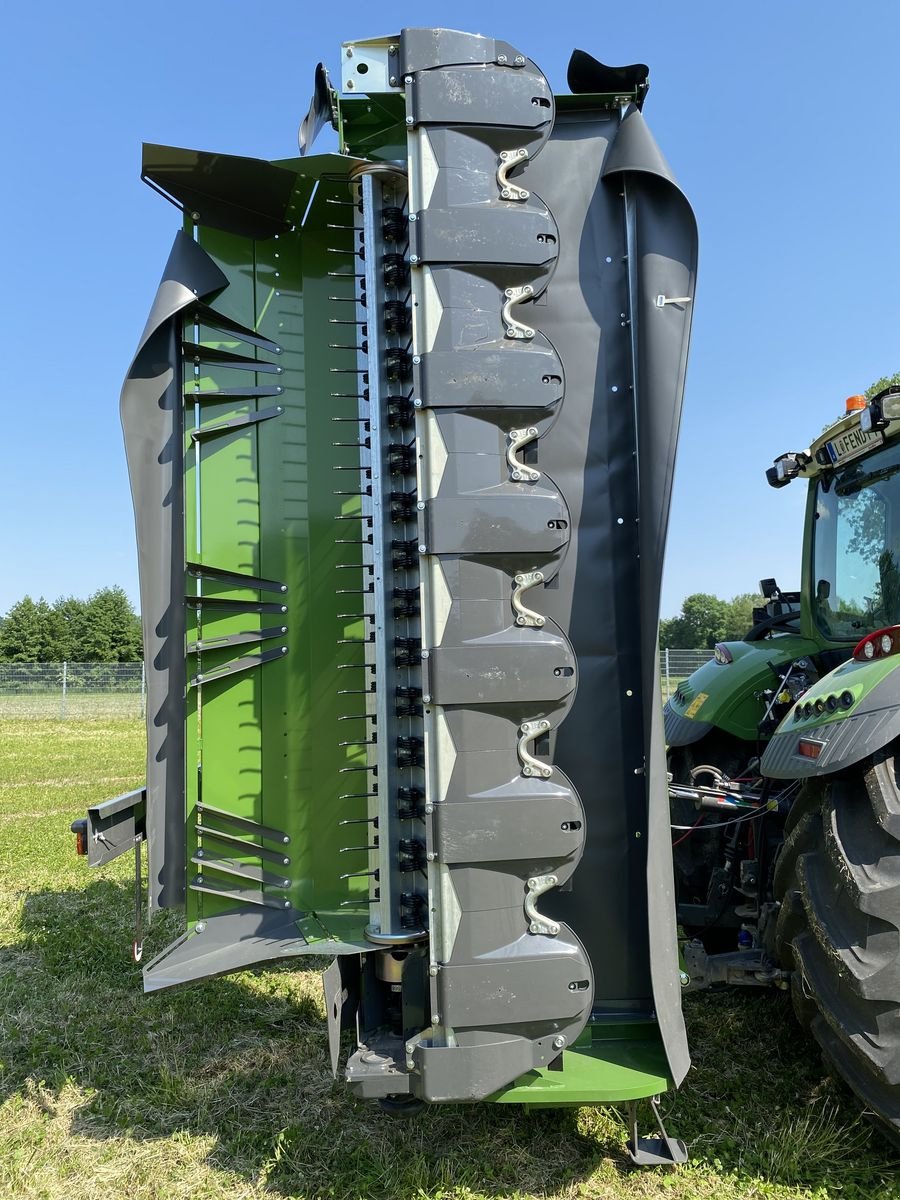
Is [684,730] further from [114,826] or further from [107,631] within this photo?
[107,631]

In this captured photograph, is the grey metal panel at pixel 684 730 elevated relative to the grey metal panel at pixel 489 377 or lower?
lower

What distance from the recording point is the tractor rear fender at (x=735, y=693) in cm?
343

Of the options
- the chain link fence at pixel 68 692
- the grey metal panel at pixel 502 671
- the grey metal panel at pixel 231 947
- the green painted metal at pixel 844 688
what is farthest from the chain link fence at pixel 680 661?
the grey metal panel at pixel 502 671

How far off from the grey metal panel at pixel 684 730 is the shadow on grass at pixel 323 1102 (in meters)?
1.05

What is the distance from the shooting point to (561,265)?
2.27 m

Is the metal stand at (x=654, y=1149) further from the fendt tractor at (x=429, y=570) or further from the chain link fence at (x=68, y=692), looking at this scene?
the chain link fence at (x=68, y=692)

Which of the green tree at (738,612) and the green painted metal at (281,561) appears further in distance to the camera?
the green tree at (738,612)

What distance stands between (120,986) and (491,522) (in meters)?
2.98

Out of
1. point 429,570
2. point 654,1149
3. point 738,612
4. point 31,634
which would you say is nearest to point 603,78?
point 429,570

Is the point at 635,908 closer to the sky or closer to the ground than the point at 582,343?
closer to the ground

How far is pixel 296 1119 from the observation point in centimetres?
252

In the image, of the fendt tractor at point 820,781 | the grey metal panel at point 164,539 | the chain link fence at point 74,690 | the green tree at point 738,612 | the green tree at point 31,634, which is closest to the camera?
the fendt tractor at point 820,781

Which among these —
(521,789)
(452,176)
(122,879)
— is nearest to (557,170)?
(452,176)

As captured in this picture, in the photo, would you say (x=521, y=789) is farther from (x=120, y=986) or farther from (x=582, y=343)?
(x=120, y=986)
